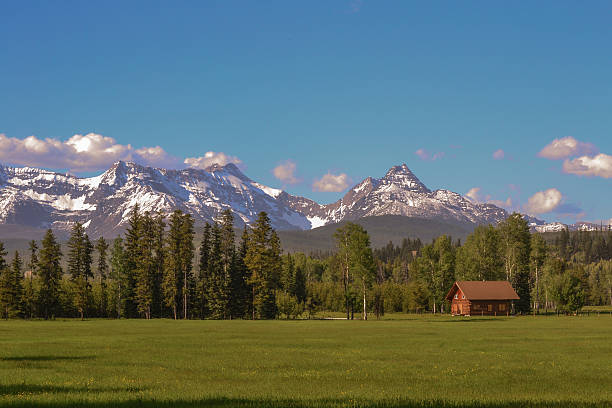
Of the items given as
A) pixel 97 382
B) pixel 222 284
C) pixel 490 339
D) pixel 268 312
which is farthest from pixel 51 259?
pixel 97 382

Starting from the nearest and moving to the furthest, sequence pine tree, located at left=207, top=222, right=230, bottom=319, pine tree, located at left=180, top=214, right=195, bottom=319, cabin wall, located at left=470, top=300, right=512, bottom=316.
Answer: pine tree, located at left=180, top=214, right=195, bottom=319 < pine tree, located at left=207, top=222, right=230, bottom=319 < cabin wall, located at left=470, top=300, right=512, bottom=316

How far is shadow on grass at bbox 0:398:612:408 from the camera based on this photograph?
20.2m

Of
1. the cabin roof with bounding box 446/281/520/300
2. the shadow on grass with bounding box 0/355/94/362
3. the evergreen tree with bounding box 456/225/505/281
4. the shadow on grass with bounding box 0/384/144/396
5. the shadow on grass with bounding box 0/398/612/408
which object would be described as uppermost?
the evergreen tree with bounding box 456/225/505/281

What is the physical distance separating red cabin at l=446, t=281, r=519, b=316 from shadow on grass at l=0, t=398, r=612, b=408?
359 feet

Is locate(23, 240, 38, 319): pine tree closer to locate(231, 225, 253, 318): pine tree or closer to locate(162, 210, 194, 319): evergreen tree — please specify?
locate(162, 210, 194, 319): evergreen tree

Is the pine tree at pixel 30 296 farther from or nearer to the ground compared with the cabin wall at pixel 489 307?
farther from the ground

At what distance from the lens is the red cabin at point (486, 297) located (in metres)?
127

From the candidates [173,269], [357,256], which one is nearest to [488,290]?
[357,256]

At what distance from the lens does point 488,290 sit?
12825cm

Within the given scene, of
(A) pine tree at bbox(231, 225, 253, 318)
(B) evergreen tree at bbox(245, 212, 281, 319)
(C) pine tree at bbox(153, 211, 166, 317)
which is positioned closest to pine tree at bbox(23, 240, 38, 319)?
(C) pine tree at bbox(153, 211, 166, 317)

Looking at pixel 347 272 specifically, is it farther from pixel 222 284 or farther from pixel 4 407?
pixel 4 407

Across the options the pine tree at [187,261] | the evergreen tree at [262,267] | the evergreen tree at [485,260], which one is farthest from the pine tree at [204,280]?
the evergreen tree at [485,260]

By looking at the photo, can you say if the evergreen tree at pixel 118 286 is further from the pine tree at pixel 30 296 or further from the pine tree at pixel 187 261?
the pine tree at pixel 30 296

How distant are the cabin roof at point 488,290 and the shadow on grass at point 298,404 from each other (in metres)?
109
